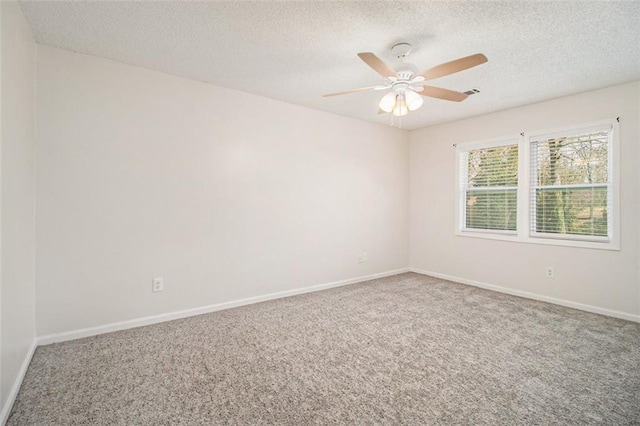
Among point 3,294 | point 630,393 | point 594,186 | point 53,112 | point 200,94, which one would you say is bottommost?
point 630,393

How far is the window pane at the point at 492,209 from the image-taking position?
4.10 metres

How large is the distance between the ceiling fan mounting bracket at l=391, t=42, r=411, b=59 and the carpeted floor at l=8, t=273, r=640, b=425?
7.86 ft

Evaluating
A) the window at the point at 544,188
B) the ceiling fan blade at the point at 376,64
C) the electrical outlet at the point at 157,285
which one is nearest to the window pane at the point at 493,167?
the window at the point at 544,188

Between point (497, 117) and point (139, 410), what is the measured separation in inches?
Result: 192

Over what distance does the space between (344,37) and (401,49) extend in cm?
48

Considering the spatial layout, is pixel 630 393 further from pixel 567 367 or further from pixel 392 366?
pixel 392 366

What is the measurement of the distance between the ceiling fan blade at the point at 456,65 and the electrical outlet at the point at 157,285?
2.97m

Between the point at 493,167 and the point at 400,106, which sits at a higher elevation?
the point at 400,106

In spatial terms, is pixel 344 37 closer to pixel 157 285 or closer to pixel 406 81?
pixel 406 81

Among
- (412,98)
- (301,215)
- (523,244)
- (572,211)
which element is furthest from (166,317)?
(572,211)

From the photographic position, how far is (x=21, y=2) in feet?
6.43

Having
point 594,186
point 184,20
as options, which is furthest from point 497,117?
point 184,20

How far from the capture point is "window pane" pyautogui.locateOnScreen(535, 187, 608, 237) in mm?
3381

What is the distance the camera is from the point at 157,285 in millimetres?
2945
